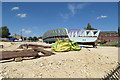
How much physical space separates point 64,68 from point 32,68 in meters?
1.38

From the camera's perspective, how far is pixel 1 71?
299cm

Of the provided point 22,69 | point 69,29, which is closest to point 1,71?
point 22,69

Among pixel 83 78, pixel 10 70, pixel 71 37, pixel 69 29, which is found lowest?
pixel 83 78

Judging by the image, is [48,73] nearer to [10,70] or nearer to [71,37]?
[10,70]

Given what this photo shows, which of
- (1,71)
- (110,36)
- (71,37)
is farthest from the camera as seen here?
(110,36)

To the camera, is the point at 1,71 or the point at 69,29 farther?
the point at 69,29

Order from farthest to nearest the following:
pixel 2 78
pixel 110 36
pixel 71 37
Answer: pixel 110 36 < pixel 71 37 < pixel 2 78

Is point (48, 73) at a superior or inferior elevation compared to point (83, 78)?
Result: superior

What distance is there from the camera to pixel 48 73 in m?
3.42

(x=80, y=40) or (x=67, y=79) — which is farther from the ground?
(x=80, y=40)

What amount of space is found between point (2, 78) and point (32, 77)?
881 millimetres

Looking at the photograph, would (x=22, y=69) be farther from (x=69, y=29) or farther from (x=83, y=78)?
(x=69, y=29)

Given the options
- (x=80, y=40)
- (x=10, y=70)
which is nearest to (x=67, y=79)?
(x=10, y=70)

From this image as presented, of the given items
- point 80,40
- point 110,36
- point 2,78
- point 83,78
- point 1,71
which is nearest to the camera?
point 2,78
